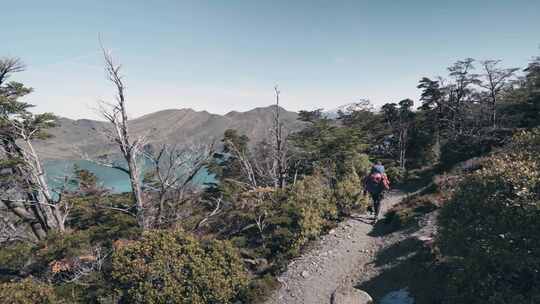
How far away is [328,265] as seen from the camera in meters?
10.1

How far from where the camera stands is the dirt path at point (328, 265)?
8758mm

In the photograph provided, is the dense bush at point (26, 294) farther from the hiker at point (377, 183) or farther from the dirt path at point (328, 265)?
the hiker at point (377, 183)

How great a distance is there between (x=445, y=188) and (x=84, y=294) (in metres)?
15.1

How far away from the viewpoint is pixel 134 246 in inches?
287

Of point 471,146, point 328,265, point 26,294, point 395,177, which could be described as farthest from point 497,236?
point 471,146

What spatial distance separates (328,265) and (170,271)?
217 inches

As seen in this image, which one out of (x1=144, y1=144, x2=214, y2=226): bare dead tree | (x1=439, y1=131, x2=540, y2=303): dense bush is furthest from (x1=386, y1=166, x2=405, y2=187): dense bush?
(x1=144, y1=144, x2=214, y2=226): bare dead tree

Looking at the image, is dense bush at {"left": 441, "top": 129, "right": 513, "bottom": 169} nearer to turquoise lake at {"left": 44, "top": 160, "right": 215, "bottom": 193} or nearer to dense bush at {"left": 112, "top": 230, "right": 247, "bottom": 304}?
turquoise lake at {"left": 44, "top": 160, "right": 215, "bottom": 193}

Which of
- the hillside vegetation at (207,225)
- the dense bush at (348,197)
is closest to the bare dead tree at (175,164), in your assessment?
the hillside vegetation at (207,225)

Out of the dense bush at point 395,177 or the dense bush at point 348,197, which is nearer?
the dense bush at point 348,197

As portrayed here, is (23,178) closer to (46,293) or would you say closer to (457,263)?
(46,293)

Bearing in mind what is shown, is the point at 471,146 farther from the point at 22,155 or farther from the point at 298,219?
the point at 22,155

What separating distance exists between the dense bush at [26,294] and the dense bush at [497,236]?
30.2ft

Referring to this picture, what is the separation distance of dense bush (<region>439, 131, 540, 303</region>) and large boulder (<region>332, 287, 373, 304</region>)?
2171 mm
